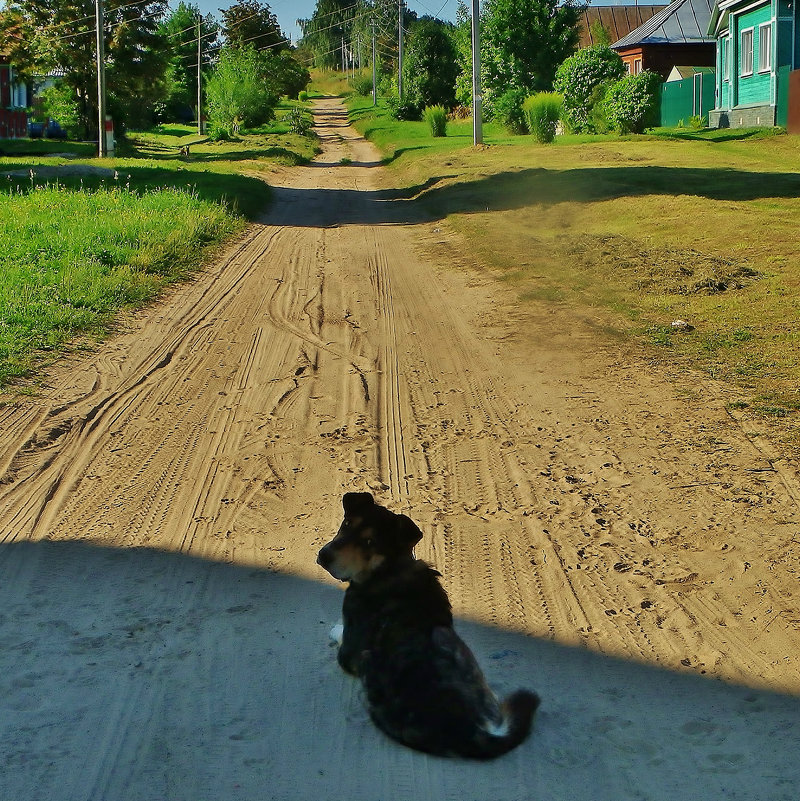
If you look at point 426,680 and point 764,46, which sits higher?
point 764,46

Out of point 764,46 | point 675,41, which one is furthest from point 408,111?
point 764,46

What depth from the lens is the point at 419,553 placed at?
5027mm

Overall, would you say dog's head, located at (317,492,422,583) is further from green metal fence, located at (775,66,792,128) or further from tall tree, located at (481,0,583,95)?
tall tree, located at (481,0,583,95)

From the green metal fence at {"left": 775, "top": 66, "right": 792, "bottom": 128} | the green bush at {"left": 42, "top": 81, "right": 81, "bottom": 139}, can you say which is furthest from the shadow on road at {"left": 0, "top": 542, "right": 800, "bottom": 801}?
the green bush at {"left": 42, "top": 81, "right": 81, "bottom": 139}

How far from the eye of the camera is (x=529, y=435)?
6758 mm

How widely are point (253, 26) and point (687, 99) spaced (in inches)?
2030

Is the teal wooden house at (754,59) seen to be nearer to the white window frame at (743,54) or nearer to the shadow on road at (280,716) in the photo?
the white window frame at (743,54)

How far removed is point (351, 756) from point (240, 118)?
59033 mm

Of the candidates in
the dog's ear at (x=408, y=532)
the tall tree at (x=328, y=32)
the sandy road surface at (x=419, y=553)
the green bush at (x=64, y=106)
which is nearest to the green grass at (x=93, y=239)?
the sandy road surface at (x=419, y=553)

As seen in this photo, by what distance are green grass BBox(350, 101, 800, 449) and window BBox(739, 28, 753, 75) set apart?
24.9ft

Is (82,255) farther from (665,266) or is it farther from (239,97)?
(239,97)

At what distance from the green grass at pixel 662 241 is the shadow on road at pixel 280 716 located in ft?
10.4

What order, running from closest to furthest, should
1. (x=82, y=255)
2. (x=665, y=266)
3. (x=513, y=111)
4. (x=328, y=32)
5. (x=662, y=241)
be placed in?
(x=665, y=266), (x=82, y=255), (x=662, y=241), (x=513, y=111), (x=328, y=32)

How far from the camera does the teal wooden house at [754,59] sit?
109ft
